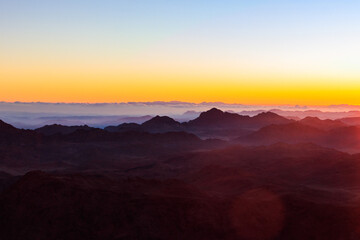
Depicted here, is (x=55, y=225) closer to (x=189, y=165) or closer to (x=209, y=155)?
(x=189, y=165)

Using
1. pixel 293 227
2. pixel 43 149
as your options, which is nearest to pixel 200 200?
pixel 293 227

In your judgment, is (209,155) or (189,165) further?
(209,155)

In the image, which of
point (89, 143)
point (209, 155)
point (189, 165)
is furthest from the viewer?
point (89, 143)

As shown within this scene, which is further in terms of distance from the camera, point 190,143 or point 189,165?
point 190,143

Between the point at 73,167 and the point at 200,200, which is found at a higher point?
the point at 200,200

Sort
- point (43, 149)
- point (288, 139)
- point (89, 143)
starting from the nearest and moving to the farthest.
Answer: point (43, 149), point (89, 143), point (288, 139)

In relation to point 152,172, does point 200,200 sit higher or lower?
higher

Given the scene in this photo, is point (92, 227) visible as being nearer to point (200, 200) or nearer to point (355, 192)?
point (200, 200)

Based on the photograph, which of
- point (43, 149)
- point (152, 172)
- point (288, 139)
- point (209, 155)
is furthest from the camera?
point (288, 139)

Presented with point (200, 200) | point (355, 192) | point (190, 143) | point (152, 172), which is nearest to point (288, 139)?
point (190, 143)
